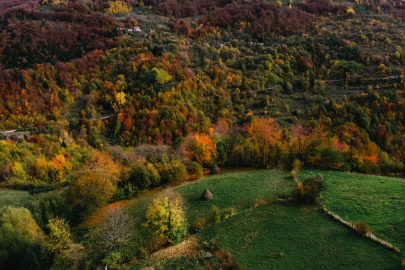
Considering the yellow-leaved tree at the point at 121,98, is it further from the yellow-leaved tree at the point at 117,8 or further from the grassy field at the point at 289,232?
the yellow-leaved tree at the point at 117,8

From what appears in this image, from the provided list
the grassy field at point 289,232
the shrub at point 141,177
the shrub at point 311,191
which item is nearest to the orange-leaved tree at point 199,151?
the shrub at point 141,177

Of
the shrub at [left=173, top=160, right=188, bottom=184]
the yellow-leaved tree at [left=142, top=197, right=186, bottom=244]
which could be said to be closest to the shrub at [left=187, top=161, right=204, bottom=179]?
the shrub at [left=173, top=160, right=188, bottom=184]

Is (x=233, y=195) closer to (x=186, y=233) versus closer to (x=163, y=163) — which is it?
(x=186, y=233)

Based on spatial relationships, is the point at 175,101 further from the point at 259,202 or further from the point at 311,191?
the point at 311,191

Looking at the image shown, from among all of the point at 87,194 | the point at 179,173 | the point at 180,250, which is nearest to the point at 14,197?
the point at 87,194

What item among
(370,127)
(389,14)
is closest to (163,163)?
(370,127)

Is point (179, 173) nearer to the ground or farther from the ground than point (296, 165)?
nearer to the ground

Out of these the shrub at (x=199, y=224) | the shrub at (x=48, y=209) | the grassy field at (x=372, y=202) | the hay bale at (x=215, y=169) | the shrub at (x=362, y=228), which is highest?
the shrub at (x=362, y=228)
